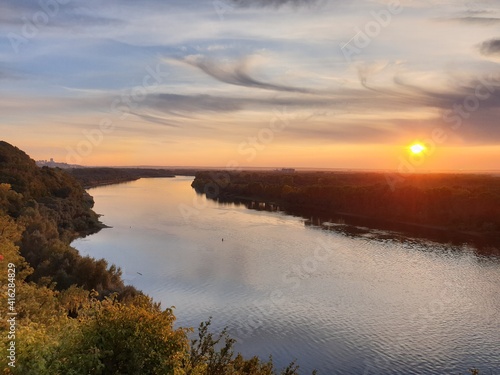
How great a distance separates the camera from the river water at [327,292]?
2995 centimetres

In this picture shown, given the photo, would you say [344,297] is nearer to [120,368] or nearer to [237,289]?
[237,289]

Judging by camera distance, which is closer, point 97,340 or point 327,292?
point 97,340

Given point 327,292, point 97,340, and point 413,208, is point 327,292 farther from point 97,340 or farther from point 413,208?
point 413,208

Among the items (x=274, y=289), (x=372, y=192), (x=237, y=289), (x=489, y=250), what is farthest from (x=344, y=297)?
(x=372, y=192)

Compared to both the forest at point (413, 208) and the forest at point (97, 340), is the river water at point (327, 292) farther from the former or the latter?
the forest at point (413, 208)

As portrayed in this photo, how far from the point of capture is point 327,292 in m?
42.4

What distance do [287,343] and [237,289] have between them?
12176mm

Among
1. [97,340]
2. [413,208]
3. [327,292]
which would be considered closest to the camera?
[97,340]

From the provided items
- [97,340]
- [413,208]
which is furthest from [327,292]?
[413,208]

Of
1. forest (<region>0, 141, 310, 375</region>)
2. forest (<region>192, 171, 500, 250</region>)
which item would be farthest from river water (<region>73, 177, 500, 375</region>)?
forest (<region>192, 171, 500, 250</region>)

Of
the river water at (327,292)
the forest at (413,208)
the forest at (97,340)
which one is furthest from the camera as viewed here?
the forest at (413,208)

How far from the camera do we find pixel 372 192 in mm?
101125

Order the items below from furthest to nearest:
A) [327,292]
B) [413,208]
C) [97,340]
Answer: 1. [413,208]
2. [327,292]
3. [97,340]

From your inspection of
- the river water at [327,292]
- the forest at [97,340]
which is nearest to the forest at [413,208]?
the river water at [327,292]
